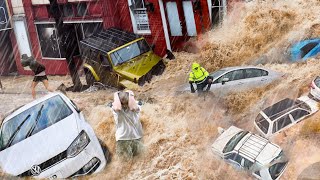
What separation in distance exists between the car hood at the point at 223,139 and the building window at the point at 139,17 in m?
6.48

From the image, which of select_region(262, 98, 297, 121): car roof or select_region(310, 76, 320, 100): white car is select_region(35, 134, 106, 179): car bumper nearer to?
select_region(262, 98, 297, 121): car roof

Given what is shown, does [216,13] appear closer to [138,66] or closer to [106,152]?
[138,66]

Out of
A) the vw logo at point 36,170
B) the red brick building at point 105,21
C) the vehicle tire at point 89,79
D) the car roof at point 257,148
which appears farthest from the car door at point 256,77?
the vw logo at point 36,170

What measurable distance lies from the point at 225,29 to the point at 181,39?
5.27 ft

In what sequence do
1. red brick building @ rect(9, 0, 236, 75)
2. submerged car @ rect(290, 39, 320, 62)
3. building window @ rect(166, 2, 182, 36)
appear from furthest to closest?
building window @ rect(166, 2, 182, 36) < red brick building @ rect(9, 0, 236, 75) < submerged car @ rect(290, 39, 320, 62)

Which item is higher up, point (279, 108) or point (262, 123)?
point (279, 108)

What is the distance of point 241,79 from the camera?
11367mm

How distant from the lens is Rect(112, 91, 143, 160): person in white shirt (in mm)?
9219

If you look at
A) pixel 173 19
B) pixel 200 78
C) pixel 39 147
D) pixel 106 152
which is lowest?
pixel 106 152

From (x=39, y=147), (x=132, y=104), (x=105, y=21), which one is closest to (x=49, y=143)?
(x=39, y=147)

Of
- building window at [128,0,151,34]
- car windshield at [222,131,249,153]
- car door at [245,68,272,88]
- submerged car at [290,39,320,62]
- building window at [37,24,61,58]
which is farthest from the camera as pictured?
building window at [37,24,61,58]

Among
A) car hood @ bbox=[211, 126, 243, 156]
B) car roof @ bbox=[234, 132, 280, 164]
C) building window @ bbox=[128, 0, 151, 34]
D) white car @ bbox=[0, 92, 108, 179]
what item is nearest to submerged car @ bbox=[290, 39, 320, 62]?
car hood @ bbox=[211, 126, 243, 156]

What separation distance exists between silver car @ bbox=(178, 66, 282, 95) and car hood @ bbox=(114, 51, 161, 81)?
2.51m

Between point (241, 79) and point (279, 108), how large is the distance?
1.79m
